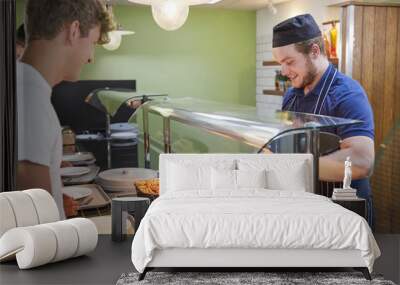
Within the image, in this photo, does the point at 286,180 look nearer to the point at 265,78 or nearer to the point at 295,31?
the point at 265,78

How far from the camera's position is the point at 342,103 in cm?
579

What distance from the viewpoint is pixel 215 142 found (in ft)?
19.3

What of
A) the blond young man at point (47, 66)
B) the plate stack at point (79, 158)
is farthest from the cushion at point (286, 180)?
the blond young man at point (47, 66)

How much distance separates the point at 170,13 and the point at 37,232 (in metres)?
2.42

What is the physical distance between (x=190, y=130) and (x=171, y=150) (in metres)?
0.25

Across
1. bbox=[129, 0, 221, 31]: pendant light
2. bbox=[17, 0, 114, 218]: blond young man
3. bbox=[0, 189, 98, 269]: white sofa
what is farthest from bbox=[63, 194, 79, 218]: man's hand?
bbox=[129, 0, 221, 31]: pendant light

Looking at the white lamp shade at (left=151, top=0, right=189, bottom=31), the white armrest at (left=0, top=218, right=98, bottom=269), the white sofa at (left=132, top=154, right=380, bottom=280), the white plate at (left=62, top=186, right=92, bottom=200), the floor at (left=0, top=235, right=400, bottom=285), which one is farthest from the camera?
the white plate at (left=62, top=186, right=92, bottom=200)

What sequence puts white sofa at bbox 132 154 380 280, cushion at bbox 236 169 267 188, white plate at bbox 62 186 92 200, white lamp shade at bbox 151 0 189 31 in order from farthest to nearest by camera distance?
white plate at bbox 62 186 92 200, white lamp shade at bbox 151 0 189 31, cushion at bbox 236 169 267 188, white sofa at bbox 132 154 380 280

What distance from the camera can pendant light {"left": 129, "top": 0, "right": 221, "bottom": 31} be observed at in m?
5.88

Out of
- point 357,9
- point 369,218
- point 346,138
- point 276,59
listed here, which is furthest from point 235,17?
point 369,218

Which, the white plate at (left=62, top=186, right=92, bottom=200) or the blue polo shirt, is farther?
the white plate at (left=62, top=186, right=92, bottom=200)

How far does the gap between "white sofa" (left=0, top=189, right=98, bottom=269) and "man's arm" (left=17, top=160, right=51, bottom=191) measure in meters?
0.80

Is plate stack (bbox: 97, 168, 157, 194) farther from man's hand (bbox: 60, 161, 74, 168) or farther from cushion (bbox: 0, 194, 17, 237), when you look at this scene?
cushion (bbox: 0, 194, 17, 237)

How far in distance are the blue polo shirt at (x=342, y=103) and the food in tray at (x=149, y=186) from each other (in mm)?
1483
